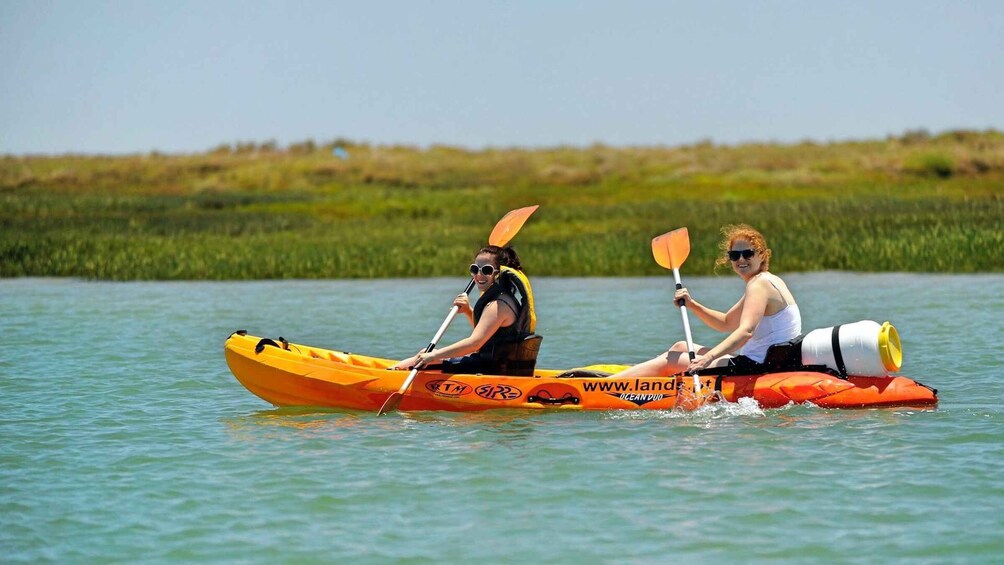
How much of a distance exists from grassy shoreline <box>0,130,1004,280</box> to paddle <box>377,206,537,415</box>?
499 inches

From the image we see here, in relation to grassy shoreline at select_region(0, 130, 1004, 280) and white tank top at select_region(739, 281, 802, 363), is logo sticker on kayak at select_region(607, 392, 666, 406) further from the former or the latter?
grassy shoreline at select_region(0, 130, 1004, 280)

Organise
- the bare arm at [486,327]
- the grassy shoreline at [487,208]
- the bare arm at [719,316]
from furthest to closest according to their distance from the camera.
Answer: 1. the grassy shoreline at [487,208]
2. the bare arm at [486,327]
3. the bare arm at [719,316]

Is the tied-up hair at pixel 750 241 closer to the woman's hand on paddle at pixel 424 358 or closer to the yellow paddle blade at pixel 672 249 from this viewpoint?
the yellow paddle blade at pixel 672 249

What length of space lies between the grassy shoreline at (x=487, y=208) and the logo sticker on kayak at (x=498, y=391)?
13.9 metres

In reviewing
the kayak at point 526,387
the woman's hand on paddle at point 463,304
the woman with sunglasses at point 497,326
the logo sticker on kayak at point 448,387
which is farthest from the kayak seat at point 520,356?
the woman's hand on paddle at point 463,304

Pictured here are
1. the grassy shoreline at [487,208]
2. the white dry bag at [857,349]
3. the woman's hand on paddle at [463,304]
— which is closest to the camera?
the white dry bag at [857,349]

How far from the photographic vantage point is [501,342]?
33.9ft

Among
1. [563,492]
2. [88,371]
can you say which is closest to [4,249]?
[88,371]

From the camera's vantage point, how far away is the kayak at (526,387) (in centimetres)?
970

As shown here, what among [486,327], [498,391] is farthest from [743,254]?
[498,391]

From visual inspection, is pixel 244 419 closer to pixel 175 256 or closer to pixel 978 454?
pixel 978 454

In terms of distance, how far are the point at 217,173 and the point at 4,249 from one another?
29.1 metres

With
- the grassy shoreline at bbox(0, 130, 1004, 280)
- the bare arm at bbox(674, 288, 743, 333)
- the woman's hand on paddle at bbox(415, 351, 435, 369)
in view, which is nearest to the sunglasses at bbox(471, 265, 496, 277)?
the woman's hand on paddle at bbox(415, 351, 435, 369)

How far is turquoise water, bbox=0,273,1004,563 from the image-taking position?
6875mm
